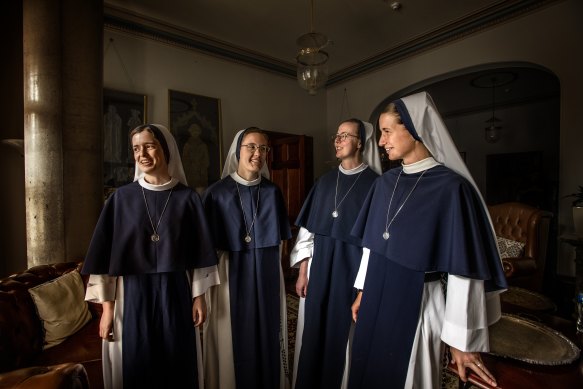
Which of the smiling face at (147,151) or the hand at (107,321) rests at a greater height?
the smiling face at (147,151)

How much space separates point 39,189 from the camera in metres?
2.75

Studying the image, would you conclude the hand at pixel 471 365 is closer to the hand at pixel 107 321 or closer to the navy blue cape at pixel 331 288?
the navy blue cape at pixel 331 288

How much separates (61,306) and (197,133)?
322cm

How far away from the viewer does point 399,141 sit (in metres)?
1.43

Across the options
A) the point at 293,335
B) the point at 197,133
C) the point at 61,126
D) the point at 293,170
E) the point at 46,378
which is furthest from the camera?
the point at 293,170

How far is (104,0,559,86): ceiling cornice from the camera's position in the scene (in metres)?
4.00

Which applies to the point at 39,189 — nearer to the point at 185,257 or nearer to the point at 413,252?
the point at 185,257

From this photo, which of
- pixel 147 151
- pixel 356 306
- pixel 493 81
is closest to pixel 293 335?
pixel 356 306

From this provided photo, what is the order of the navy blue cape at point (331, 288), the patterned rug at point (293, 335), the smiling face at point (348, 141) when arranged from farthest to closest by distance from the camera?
1. the patterned rug at point (293, 335)
2. the smiling face at point (348, 141)
3. the navy blue cape at point (331, 288)

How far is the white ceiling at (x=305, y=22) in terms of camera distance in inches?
156

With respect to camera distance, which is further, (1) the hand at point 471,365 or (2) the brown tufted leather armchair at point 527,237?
(2) the brown tufted leather armchair at point 527,237

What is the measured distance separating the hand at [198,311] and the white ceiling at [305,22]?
10.7ft

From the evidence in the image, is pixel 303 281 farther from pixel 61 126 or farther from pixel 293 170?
pixel 293 170

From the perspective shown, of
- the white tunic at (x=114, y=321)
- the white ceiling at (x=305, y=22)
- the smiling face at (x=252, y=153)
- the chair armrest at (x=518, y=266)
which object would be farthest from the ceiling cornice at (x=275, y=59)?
the white tunic at (x=114, y=321)
